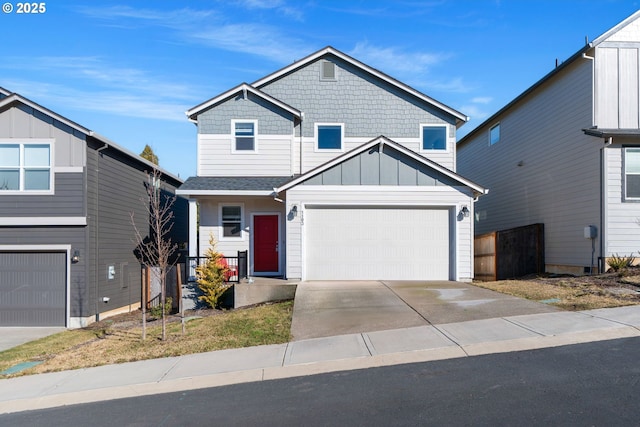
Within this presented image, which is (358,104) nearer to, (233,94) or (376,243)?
(233,94)

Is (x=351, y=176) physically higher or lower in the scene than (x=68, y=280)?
higher

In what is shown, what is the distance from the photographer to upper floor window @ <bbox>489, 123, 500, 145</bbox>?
74.8ft

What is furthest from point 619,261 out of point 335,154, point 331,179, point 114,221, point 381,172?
point 114,221

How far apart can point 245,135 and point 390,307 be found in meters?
9.32

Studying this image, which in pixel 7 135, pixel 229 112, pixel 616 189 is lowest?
pixel 616 189

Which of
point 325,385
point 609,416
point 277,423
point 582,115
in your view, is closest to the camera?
point 609,416

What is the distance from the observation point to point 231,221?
57.0 ft

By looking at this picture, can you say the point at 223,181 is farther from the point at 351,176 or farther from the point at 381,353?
the point at 381,353

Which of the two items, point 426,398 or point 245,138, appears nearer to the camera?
point 426,398

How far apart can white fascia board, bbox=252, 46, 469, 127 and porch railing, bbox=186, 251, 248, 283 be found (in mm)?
6846

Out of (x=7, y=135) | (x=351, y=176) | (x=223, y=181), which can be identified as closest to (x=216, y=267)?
(x=223, y=181)

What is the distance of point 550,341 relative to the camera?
7.90 meters

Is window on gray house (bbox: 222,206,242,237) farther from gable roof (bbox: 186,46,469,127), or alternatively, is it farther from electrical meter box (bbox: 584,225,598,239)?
electrical meter box (bbox: 584,225,598,239)

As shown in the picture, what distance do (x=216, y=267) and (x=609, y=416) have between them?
10974 millimetres
